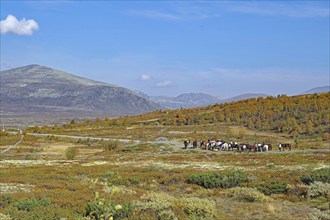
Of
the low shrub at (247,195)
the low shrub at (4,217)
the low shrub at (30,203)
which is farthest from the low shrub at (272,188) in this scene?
the low shrub at (4,217)

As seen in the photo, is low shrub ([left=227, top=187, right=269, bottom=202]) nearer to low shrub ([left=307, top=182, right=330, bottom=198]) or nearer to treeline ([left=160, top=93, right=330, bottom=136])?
low shrub ([left=307, top=182, right=330, bottom=198])

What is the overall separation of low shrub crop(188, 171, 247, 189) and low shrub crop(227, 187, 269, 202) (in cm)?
208

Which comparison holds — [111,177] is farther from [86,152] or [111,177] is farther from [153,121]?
[153,121]

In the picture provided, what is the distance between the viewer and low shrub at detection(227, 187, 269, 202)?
62.8 ft

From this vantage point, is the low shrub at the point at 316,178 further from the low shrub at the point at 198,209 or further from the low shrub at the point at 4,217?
the low shrub at the point at 4,217

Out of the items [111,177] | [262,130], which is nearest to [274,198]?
[111,177]

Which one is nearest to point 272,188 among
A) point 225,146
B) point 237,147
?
point 225,146

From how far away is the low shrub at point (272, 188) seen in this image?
21.4 meters

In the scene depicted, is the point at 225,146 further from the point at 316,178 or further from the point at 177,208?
the point at 177,208

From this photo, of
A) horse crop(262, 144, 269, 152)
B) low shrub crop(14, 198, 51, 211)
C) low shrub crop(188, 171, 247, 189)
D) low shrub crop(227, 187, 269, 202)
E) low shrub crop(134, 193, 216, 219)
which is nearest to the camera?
low shrub crop(134, 193, 216, 219)

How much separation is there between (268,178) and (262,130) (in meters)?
62.5

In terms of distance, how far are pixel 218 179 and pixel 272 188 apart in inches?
136

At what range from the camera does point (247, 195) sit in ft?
64.0

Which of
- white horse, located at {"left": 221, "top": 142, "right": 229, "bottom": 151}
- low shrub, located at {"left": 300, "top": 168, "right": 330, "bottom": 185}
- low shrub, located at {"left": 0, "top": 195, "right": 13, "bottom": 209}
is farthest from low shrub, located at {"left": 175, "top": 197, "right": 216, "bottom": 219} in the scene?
white horse, located at {"left": 221, "top": 142, "right": 229, "bottom": 151}
